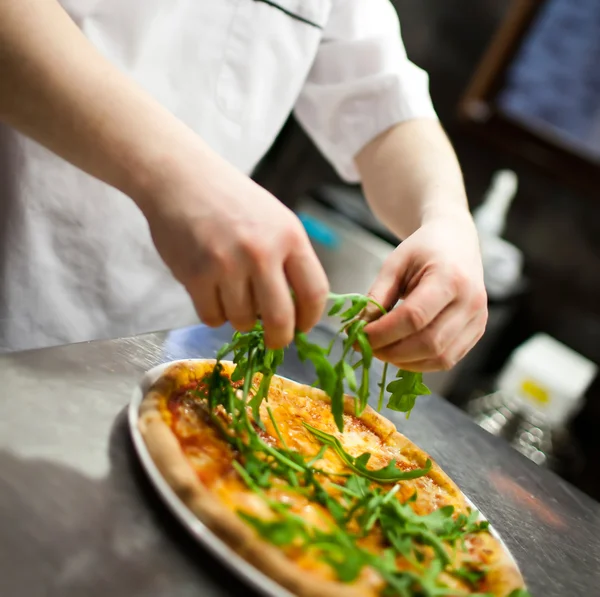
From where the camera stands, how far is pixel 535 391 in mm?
2219

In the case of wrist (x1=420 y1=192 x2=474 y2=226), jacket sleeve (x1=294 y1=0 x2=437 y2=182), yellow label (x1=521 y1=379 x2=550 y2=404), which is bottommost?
yellow label (x1=521 y1=379 x2=550 y2=404)

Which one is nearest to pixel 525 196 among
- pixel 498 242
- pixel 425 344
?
pixel 498 242

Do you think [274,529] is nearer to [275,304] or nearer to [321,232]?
[275,304]

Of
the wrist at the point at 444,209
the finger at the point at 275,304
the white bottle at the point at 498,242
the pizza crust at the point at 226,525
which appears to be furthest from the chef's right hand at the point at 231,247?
the white bottle at the point at 498,242

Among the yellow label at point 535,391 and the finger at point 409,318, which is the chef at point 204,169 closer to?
the finger at point 409,318

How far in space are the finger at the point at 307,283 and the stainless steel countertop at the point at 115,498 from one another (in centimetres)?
24

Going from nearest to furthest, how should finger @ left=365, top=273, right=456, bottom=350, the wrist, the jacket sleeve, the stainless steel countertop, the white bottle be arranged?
1. the stainless steel countertop
2. finger @ left=365, top=273, right=456, bottom=350
3. the wrist
4. the jacket sleeve
5. the white bottle

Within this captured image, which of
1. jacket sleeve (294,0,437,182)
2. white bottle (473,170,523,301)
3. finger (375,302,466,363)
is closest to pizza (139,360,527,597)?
finger (375,302,466,363)

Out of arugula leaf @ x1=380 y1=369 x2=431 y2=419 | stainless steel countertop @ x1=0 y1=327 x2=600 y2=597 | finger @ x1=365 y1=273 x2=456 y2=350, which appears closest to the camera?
stainless steel countertop @ x1=0 y1=327 x2=600 y2=597

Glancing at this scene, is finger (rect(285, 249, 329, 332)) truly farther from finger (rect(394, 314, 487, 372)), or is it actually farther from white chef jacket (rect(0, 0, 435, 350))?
white chef jacket (rect(0, 0, 435, 350))

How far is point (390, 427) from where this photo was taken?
957mm

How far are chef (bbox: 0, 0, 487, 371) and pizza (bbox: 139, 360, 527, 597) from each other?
14 centimetres

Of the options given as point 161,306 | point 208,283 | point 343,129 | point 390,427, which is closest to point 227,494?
point 208,283

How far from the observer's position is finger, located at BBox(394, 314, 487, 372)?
2.71 feet
